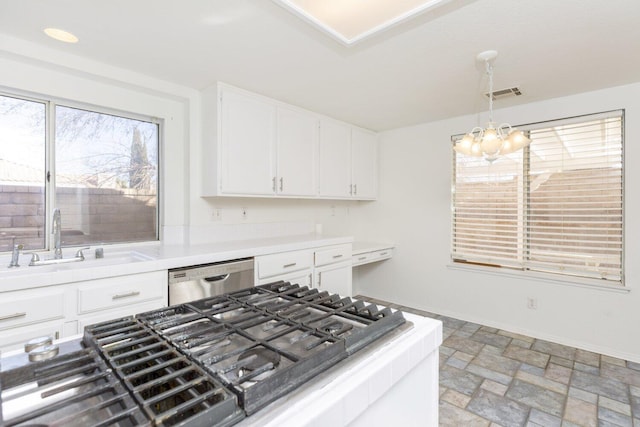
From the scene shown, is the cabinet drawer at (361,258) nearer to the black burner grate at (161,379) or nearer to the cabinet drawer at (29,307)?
the cabinet drawer at (29,307)

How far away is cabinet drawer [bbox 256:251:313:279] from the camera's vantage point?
269cm

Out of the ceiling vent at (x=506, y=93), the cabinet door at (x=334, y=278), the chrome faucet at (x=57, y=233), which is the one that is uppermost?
the ceiling vent at (x=506, y=93)

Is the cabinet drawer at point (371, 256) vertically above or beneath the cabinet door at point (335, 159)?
beneath

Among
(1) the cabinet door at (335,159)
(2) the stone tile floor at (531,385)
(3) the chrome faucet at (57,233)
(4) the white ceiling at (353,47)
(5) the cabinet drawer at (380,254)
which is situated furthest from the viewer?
(5) the cabinet drawer at (380,254)

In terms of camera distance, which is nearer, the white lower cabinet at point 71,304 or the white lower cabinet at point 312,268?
the white lower cabinet at point 71,304

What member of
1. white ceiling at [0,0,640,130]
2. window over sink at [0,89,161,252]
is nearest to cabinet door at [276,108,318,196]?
white ceiling at [0,0,640,130]

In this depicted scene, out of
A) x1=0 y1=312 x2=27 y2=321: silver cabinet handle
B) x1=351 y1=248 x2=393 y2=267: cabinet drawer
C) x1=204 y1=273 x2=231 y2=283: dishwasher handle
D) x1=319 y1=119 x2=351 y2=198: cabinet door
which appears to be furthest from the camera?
x1=351 y1=248 x2=393 y2=267: cabinet drawer

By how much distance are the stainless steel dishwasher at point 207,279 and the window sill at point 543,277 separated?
2.45 meters

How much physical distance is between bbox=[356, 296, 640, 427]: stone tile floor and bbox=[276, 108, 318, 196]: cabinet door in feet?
6.73

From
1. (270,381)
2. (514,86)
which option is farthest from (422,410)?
(514,86)

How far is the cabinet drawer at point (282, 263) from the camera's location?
106 inches

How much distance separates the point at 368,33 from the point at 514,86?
1597 mm

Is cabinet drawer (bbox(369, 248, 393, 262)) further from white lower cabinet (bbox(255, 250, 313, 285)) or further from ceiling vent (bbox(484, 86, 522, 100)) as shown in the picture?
ceiling vent (bbox(484, 86, 522, 100))

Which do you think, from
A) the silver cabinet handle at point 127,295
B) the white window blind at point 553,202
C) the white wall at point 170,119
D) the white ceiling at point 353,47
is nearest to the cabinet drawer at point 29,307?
the silver cabinet handle at point 127,295
